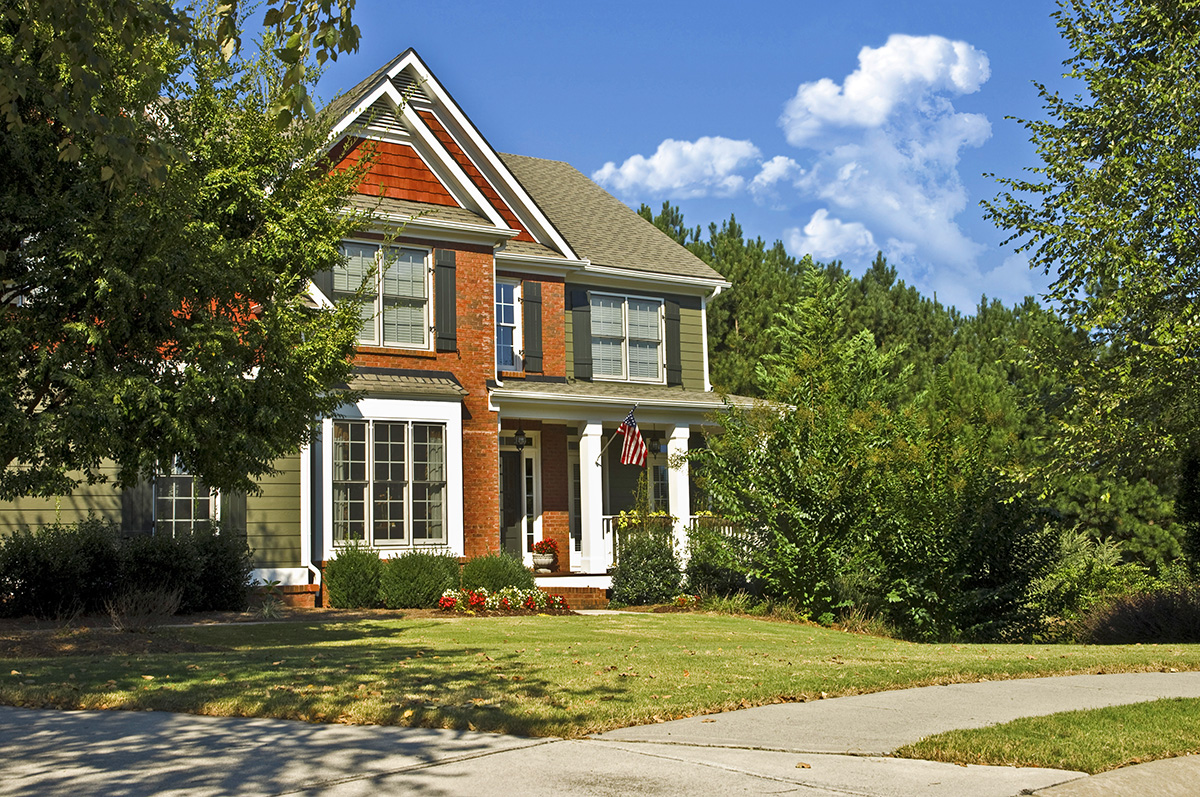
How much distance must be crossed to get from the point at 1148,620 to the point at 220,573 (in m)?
12.6

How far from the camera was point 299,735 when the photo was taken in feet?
19.6

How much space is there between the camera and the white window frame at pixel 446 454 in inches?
671

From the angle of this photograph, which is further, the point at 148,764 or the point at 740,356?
the point at 740,356

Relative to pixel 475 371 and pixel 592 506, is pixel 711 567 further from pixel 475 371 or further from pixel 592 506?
pixel 475 371

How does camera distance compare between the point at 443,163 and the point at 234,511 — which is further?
the point at 443,163

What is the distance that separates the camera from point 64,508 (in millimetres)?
15352

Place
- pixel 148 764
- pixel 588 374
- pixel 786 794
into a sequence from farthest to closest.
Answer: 1. pixel 588 374
2. pixel 148 764
3. pixel 786 794

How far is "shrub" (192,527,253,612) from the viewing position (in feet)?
48.7

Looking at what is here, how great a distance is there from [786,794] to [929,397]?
25979 millimetres

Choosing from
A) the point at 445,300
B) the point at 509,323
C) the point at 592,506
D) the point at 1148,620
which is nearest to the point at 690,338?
the point at 509,323

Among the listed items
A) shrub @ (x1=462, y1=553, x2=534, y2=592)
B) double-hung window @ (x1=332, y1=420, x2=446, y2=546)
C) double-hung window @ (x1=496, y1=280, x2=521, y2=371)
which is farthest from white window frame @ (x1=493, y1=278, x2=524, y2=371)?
shrub @ (x1=462, y1=553, x2=534, y2=592)

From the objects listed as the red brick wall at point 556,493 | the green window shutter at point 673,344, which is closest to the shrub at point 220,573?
the red brick wall at point 556,493

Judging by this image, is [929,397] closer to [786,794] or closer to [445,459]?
[445,459]

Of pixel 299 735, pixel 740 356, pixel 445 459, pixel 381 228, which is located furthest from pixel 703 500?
pixel 299 735
